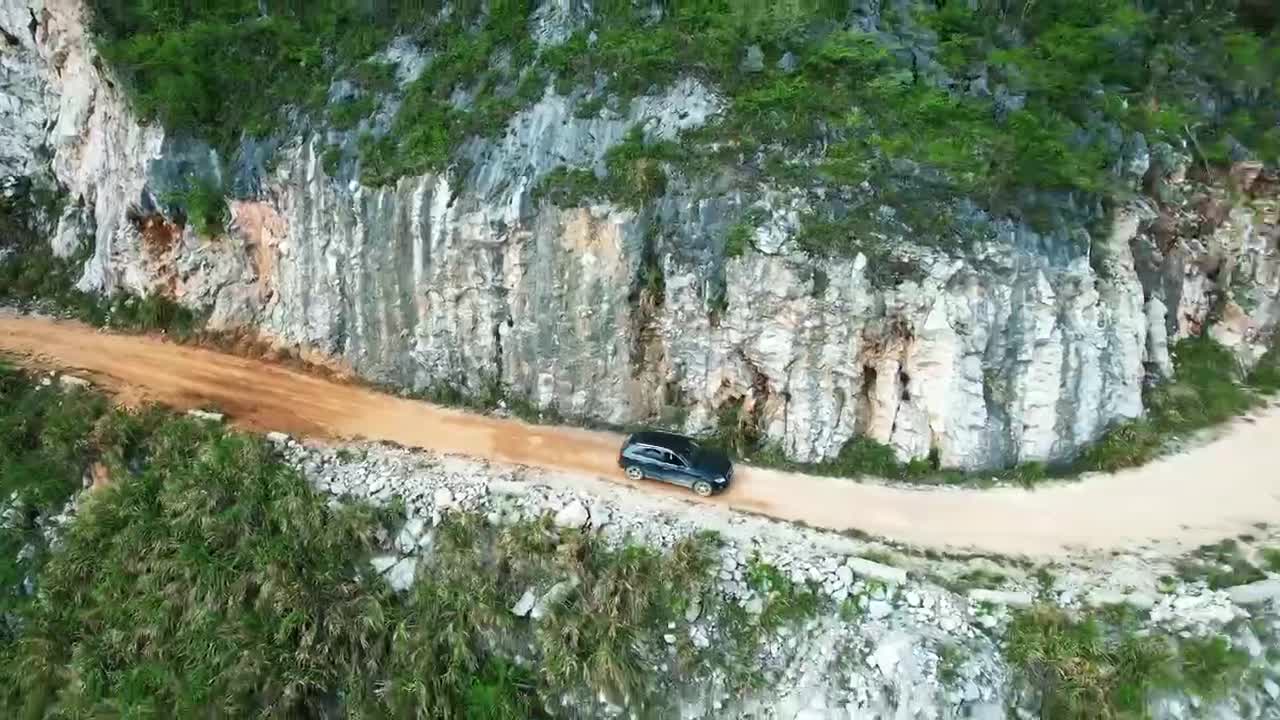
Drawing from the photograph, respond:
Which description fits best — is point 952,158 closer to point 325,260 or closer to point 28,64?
point 325,260

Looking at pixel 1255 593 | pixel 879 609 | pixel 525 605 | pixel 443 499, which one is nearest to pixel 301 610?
pixel 443 499

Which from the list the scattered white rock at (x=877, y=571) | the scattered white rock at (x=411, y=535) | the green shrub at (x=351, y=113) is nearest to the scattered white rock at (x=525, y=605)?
the scattered white rock at (x=411, y=535)

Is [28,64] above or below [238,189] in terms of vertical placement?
above

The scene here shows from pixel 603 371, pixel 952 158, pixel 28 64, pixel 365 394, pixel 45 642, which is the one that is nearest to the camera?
pixel 45 642

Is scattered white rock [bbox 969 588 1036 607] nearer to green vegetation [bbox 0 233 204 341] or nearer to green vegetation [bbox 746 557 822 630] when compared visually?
green vegetation [bbox 746 557 822 630]

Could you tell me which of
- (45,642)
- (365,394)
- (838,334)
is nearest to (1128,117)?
(838,334)

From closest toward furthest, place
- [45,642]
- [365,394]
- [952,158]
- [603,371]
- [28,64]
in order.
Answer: [45,642] < [952,158] < [603,371] < [365,394] < [28,64]

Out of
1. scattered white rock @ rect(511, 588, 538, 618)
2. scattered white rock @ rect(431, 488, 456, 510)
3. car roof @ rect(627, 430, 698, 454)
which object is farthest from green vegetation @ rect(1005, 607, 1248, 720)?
scattered white rock @ rect(431, 488, 456, 510)
